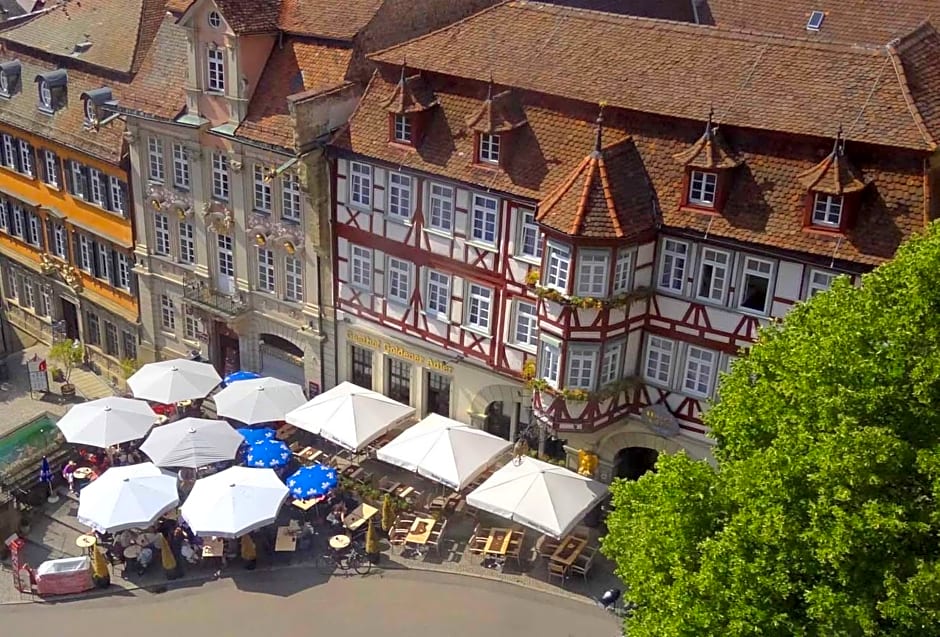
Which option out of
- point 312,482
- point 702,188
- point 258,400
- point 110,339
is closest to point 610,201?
point 702,188

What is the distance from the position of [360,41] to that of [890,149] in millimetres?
16999

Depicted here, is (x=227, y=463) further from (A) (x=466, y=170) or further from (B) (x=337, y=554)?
(A) (x=466, y=170)

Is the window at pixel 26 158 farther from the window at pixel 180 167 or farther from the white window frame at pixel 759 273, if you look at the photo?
the white window frame at pixel 759 273

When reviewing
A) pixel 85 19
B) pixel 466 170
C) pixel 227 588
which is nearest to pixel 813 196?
pixel 466 170

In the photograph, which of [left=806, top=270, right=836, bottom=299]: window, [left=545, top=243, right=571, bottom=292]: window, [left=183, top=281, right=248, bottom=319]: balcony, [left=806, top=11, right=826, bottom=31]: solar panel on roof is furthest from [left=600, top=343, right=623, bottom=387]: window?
[left=806, top=11, right=826, bottom=31]: solar panel on roof

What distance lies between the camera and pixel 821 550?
17.8 m

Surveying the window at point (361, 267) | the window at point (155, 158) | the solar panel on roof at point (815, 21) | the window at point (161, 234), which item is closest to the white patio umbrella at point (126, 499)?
the window at point (361, 267)

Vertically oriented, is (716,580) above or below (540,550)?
above

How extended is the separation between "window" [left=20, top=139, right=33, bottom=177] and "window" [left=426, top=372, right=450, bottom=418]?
20969 mm

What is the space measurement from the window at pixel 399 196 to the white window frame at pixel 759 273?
10.5m

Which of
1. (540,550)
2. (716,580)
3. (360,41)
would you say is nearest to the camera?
(716,580)

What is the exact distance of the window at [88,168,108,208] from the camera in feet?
139

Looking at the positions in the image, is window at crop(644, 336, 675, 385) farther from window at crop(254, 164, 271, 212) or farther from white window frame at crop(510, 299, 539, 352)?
window at crop(254, 164, 271, 212)

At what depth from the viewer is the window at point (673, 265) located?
29359mm
